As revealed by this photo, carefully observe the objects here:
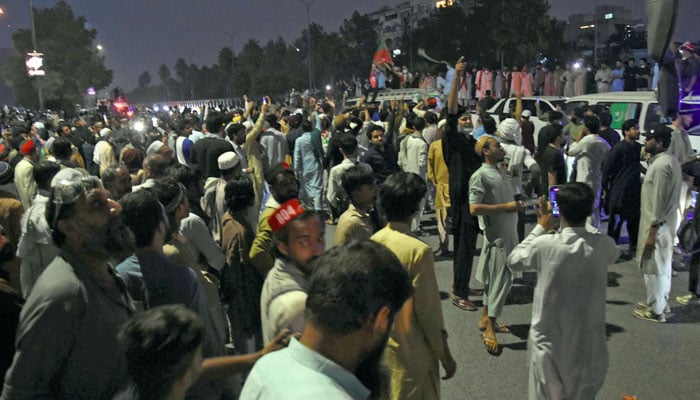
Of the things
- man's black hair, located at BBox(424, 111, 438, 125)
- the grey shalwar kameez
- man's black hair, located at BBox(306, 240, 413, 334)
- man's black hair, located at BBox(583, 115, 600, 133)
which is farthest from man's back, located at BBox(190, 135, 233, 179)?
man's black hair, located at BBox(306, 240, 413, 334)

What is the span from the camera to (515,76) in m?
24.8

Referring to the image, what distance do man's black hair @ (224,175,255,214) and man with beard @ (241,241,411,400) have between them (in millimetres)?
2816

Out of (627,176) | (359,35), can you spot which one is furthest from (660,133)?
(359,35)

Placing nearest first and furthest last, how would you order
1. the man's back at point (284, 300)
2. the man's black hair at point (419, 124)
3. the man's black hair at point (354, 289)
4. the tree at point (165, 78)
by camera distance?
the man's black hair at point (354, 289) → the man's back at point (284, 300) → the man's black hair at point (419, 124) → the tree at point (165, 78)

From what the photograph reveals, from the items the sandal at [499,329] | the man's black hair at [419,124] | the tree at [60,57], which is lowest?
the sandal at [499,329]

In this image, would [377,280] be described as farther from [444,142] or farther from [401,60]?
[401,60]

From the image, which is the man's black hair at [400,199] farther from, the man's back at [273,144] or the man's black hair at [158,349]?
the man's back at [273,144]

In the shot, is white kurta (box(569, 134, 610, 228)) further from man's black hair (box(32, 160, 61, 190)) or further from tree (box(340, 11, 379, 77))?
tree (box(340, 11, 379, 77))

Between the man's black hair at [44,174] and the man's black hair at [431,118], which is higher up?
the man's black hair at [431,118]

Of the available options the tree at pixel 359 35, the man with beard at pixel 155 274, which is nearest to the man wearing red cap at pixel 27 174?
the man with beard at pixel 155 274

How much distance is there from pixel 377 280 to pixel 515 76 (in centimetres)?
2485

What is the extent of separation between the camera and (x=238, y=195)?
4449 mm

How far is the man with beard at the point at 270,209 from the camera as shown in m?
4.13

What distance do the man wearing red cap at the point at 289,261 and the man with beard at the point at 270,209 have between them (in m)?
1.24
